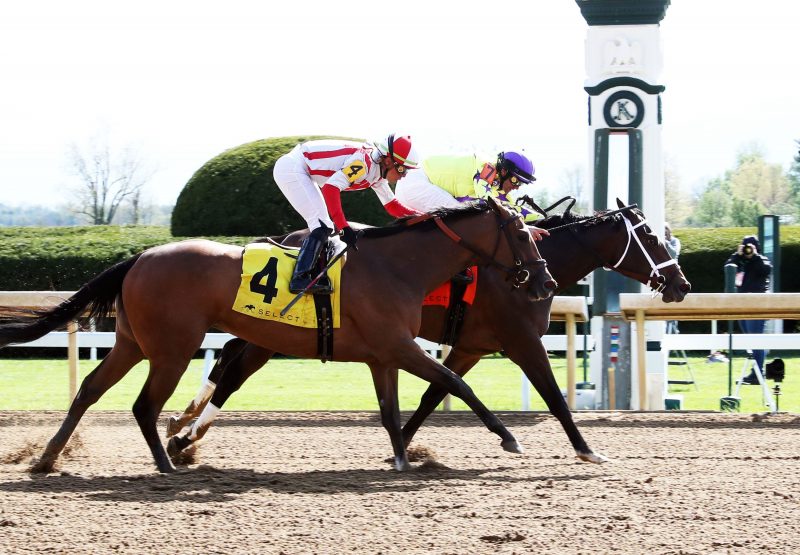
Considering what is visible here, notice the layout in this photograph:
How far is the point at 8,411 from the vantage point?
8.45 metres

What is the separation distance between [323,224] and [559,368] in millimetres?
7366

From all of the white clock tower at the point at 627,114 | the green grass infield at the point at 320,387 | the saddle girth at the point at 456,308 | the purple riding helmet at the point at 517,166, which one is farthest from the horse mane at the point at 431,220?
the green grass infield at the point at 320,387

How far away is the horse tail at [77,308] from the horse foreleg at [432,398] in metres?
1.74

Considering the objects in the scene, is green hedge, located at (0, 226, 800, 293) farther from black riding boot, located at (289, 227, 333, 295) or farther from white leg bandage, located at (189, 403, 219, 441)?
black riding boot, located at (289, 227, 333, 295)

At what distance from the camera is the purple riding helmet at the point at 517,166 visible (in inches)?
262

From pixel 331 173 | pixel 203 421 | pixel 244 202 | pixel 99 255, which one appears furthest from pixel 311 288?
pixel 244 202

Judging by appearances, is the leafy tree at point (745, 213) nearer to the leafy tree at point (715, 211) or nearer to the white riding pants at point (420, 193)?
the leafy tree at point (715, 211)

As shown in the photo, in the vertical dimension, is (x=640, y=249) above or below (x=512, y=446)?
above

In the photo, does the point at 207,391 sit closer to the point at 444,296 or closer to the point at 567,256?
the point at 444,296

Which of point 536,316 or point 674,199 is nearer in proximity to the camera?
point 536,316

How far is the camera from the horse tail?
5.95 m

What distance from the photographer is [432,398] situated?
642cm

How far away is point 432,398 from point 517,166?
142 cm

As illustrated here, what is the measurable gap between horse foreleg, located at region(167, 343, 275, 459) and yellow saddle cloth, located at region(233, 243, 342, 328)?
56 cm
